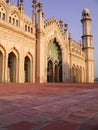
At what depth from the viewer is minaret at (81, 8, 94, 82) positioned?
36978 mm

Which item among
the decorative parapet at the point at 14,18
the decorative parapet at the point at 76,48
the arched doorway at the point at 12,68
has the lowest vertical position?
the arched doorway at the point at 12,68

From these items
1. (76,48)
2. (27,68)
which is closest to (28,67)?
(27,68)

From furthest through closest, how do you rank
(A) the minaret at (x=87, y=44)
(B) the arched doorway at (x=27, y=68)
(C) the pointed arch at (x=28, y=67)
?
(A) the minaret at (x=87, y=44) → (B) the arched doorway at (x=27, y=68) → (C) the pointed arch at (x=28, y=67)

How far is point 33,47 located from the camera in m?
22.3

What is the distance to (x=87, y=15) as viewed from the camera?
37.7 meters

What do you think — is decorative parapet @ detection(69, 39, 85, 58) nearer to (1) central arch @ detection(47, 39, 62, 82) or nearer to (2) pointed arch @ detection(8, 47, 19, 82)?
(1) central arch @ detection(47, 39, 62, 82)

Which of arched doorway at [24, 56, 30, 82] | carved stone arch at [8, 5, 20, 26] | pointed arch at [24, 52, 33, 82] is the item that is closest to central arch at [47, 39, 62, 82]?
pointed arch at [24, 52, 33, 82]

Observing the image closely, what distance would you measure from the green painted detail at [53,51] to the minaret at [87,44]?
1076 cm

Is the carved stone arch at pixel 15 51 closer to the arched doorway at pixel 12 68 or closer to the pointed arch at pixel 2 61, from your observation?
the arched doorway at pixel 12 68

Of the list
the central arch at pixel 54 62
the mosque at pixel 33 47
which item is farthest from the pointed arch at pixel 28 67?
the central arch at pixel 54 62

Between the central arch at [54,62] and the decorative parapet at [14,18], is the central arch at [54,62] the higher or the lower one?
the lower one

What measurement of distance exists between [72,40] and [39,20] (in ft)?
36.2

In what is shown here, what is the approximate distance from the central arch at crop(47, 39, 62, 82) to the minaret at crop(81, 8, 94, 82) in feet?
35.5

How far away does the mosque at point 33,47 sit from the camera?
60.6 ft
